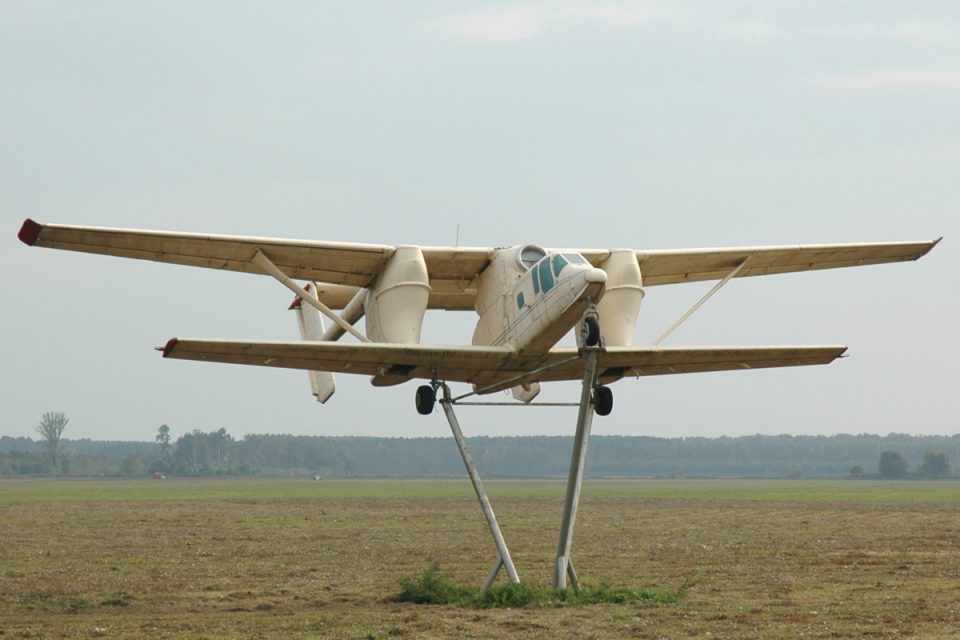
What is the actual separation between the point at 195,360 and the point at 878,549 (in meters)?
27.9

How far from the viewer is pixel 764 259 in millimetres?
27000

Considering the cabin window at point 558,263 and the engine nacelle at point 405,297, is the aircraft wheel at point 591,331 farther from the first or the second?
the engine nacelle at point 405,297

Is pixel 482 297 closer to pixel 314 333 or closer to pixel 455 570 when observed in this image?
pixel 314 333

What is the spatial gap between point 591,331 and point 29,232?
9.27 metres

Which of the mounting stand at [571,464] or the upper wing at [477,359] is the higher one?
the upper wing at [477,359]

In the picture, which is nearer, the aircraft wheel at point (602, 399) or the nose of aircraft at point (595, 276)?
the nose of aircraft at point (595, 276)

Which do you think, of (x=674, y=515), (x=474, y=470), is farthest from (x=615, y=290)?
(x=674, y=515)

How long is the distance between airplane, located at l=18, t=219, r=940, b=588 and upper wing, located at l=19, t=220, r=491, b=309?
31 mm

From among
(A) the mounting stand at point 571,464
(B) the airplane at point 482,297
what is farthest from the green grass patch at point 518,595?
(B) the airplane at point 482,297

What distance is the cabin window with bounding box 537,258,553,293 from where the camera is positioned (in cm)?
2139

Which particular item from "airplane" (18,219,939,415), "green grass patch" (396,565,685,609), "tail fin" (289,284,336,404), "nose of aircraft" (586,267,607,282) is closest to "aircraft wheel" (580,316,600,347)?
"airplane" (18,219,939,415)

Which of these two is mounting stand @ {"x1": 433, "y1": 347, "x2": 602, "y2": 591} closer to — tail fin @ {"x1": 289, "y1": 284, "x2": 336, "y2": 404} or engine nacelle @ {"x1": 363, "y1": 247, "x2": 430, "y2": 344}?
engine nacelle @ {"x1": 363, "y1": 247, "x2": 430, "y2": 344}

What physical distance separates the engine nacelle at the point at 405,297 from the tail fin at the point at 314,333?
424cm

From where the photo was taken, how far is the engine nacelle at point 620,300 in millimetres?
24266
